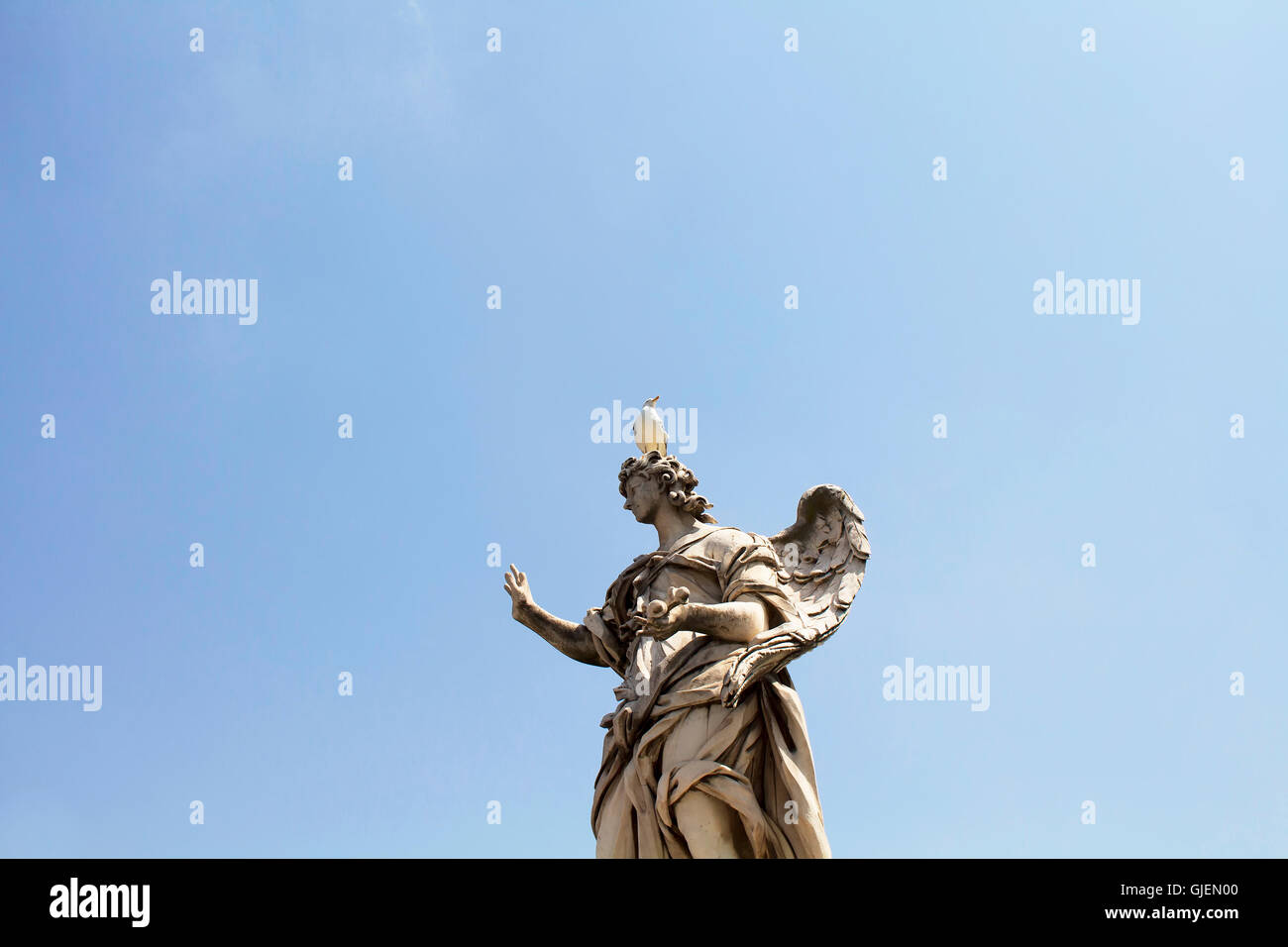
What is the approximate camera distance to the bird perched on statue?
35.6ft

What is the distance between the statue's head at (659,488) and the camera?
34.9 feet

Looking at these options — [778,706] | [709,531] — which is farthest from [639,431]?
[778,706]

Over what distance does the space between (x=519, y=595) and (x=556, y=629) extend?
1.38ft

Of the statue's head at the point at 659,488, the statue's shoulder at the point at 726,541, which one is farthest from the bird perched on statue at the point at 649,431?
the statue's shoulder at the point at 726,541

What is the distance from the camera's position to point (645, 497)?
1066 centimetres

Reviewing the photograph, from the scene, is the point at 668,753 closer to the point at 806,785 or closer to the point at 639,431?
the point at 806,785

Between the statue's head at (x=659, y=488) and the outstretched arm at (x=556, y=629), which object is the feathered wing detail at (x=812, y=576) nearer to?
the statue's head at (x=659, y=488)

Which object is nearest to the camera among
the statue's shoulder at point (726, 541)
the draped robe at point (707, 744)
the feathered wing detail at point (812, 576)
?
the draped robe at point (707, 744)

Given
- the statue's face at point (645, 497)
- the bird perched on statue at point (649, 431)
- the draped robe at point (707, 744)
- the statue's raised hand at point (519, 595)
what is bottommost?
the draped robe at point (707, 744)

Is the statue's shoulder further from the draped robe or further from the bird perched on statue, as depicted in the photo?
the bird perched on statue

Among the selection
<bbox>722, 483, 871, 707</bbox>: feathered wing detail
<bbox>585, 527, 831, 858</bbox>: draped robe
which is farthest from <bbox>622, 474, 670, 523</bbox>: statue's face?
<bbox>722, 483, 871, 707</bbox>: feathered wing detail
